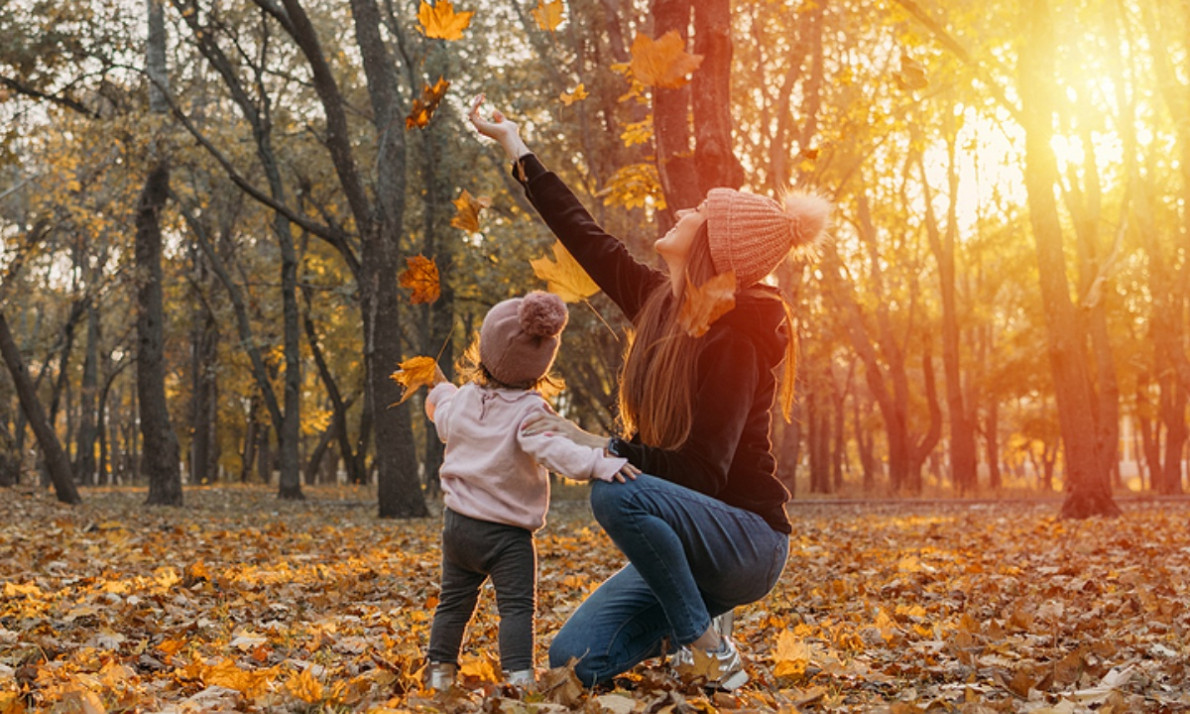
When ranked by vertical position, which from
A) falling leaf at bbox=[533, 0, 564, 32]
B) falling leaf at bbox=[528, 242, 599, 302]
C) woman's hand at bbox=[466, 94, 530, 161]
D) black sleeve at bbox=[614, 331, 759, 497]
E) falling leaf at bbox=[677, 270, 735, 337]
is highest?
falling leaf at bbox=[533, 0, 564, 32]

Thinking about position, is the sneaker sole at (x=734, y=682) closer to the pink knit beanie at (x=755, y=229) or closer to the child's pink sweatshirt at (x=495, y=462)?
the child's pink sweatshirt at (x=495, y=462)

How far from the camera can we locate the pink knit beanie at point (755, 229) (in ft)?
12.1

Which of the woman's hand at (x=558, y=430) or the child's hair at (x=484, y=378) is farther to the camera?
the child's hair at (x=484, y=378)

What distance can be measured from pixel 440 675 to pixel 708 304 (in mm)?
1658

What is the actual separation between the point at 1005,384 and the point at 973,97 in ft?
62.8

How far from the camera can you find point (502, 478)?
387 cm

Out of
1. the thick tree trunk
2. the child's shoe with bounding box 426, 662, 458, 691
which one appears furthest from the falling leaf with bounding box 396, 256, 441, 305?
the thick tree trunk

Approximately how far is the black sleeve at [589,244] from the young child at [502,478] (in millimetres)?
349

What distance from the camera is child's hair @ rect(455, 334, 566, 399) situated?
13.2ft

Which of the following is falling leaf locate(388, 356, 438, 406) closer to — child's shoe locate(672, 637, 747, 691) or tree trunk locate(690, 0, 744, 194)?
child's shoe locate(672, 637, 747, 691)

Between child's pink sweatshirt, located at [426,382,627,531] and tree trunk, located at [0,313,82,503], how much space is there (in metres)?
13.6

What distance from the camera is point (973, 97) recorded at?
18.3m

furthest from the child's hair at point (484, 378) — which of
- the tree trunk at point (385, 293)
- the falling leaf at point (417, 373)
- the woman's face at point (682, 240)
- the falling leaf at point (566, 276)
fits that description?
the tree trunk at point (385, 293)

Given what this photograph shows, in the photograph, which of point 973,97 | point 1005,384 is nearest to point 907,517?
point 973,97
